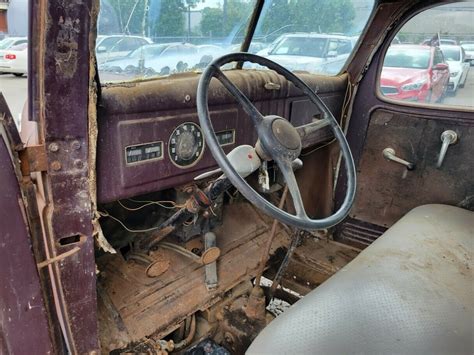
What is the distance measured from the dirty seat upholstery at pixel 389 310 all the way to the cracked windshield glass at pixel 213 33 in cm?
105

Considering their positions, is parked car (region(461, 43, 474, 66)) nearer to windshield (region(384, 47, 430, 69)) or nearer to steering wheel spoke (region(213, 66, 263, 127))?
windshield (region(384, 47, 430, 69))

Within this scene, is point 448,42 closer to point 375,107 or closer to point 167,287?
point 375,107

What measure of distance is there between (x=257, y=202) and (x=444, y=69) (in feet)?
5.29

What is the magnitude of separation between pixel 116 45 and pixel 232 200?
1271 millimetres

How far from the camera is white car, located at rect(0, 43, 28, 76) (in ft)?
3.46

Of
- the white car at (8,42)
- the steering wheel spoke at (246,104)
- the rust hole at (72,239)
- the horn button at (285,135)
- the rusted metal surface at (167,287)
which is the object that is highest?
the white car at (8,42)

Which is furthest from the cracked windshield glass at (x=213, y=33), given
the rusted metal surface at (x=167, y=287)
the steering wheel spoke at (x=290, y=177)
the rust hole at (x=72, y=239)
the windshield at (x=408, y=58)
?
the rusted metal surface at (x=167, y=287)

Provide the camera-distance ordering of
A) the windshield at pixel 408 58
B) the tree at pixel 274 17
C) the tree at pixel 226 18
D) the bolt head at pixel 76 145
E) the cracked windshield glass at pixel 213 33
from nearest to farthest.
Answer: the bolt head at pixel 76 145, the cracked windshield glass at pixel 213 33, the tree at pixel 226 18, the tree at pixel 274 17, the windshield at pixel 408 58

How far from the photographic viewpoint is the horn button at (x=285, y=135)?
4.55ft

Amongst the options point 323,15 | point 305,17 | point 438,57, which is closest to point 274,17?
point 305,17

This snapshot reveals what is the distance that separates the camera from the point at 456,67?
220 cm

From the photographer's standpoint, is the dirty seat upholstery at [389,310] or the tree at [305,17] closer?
the dirty seat upholstery at [389,310]

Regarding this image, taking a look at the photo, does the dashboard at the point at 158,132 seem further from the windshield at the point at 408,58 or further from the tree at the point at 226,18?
the windshield at the point at 408,58

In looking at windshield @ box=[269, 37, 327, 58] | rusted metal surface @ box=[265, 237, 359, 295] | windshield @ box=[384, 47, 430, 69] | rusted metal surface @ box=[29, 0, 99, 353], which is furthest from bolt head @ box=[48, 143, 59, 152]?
windshield @ box=[384, 47, 430, 69]
